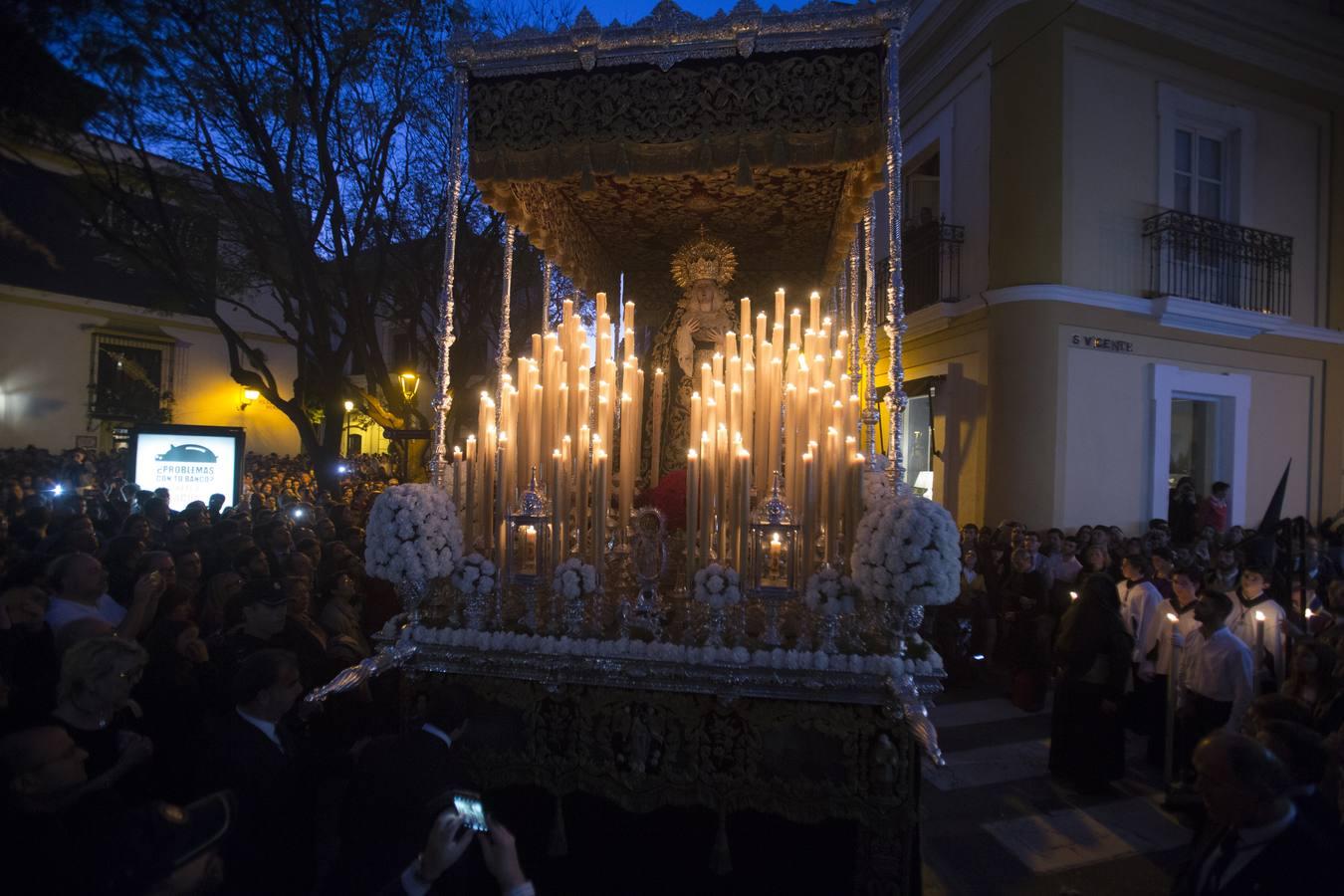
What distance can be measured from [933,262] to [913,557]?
944 cm

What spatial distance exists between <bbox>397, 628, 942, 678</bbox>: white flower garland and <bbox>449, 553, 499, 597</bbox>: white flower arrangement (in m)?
0.21

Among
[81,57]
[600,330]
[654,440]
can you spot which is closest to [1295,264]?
[654,440]

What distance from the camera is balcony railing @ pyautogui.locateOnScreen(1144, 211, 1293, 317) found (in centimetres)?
1044

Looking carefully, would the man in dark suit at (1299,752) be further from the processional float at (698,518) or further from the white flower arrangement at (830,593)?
the white flower arrangement at (830,593)

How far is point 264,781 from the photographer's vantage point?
2531mm

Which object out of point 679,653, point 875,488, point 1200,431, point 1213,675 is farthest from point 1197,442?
point 679,653

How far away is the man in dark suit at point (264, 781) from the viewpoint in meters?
2.45

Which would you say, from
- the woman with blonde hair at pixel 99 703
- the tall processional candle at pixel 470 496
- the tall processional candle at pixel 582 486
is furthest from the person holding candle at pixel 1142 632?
the woman with blonde hair at pixel 99 703

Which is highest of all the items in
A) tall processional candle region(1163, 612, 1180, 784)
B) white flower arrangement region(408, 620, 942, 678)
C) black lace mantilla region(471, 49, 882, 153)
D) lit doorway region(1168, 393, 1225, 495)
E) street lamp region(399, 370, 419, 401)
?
black lace mantilla region(471, 49, 882, 153)

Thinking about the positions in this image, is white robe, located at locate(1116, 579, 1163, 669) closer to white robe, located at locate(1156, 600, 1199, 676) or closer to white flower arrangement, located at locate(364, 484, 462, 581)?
white robe, located at locate(1156, 600, 1199, 676)

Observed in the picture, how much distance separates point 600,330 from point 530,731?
7.45 feet

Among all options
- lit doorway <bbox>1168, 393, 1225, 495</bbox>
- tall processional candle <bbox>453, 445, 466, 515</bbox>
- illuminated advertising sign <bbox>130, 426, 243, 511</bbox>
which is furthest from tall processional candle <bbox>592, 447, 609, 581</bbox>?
lit doorway <bbox>1168, 393, 1225, 495</bbox>

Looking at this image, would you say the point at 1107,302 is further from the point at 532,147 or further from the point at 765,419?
the point at 532,147

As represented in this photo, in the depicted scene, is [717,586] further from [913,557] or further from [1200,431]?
[1200,431]
